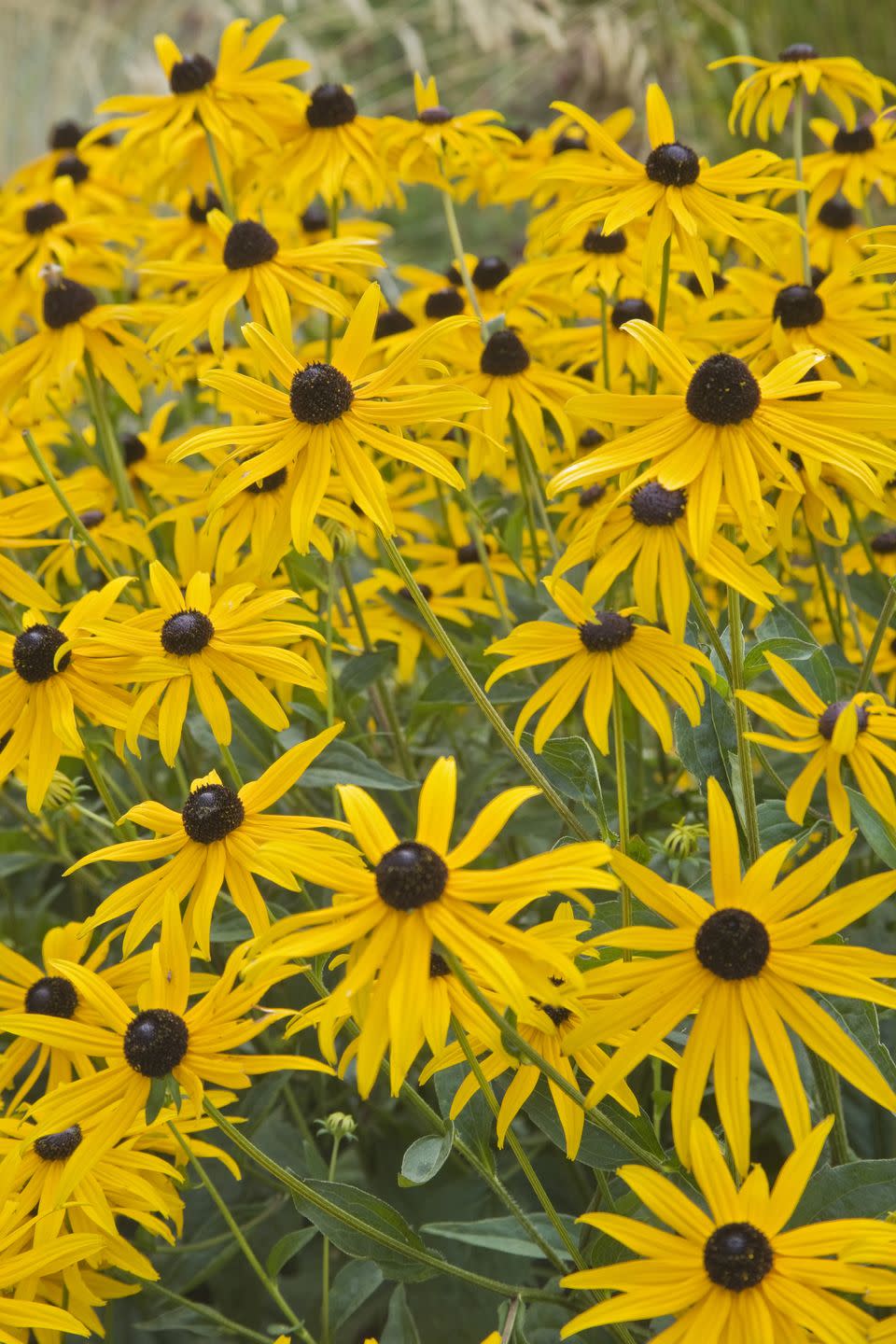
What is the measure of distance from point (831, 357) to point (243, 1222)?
128 cm

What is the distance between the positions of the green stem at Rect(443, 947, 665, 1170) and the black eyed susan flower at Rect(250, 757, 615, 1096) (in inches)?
0.7

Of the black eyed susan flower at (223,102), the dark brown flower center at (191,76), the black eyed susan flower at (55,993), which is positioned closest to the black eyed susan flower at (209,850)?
the black eyed susan flower at (55,993)

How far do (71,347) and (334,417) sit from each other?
0.76m

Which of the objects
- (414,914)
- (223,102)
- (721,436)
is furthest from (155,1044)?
(223,102)

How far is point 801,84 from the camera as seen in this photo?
1994mm

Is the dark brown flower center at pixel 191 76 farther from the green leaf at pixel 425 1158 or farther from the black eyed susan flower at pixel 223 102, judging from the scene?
the green leaf at pixel 425 1158

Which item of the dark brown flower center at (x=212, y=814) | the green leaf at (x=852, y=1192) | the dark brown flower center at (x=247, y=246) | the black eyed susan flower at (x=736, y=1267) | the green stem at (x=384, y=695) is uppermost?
the dark brown flower center at (x=247, y=246)

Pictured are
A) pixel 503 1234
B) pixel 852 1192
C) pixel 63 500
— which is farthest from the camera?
pixel 63 500

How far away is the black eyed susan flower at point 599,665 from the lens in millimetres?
1293

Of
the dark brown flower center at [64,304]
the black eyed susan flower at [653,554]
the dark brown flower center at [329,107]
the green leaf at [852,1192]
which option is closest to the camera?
the green leaf at [852,1192]

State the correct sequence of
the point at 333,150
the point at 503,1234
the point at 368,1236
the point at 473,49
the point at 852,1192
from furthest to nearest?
the point at 473,49 → the point at 333,150 → the point at 503,1234 → the point at 368,1236 → the point at 852,1192

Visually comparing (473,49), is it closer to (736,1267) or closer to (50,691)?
(50,691)

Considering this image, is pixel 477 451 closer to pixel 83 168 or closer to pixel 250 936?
pixel 250 936

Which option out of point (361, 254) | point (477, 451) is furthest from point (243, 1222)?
point (361, 254)
